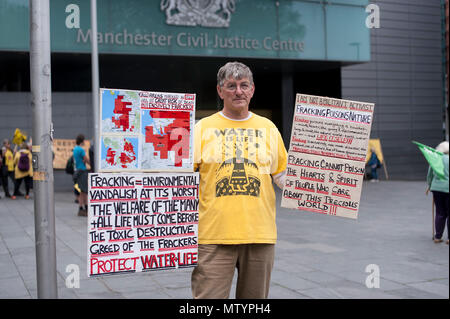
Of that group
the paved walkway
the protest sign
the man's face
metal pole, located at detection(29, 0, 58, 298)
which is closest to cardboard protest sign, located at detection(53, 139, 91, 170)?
the protest sign

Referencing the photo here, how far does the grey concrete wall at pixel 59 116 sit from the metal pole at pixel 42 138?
1496 cm

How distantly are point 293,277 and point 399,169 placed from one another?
66.8ft

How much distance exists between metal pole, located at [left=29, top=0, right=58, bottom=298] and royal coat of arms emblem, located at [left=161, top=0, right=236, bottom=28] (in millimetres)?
8437

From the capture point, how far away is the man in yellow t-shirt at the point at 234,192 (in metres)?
2.98

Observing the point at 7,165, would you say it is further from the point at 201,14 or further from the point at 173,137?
the point at 173,137

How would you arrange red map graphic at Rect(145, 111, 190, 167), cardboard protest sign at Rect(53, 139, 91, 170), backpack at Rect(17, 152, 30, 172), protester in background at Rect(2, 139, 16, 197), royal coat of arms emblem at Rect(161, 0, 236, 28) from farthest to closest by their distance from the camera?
cardboard protest sign at Rect(53, 139, 91, 170) → protester in background at Rect(2, 139, 16, 197) → backpack at Rect(17, 152, 30, 172) → royal coat of arms emblem at Rect(161, 0, 236, 28) → red map graphic at Rect(145, 111, 190, 167)

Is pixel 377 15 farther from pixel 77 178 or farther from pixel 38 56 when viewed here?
pixel 77 178

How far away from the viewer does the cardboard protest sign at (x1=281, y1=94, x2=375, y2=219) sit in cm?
311

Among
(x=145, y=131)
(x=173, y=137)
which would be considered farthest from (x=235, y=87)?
(x=145, y=131)

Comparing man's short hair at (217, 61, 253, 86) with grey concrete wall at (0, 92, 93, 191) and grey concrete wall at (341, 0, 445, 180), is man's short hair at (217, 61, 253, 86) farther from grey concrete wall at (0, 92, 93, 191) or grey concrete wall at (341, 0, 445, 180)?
grey concrete wall at (341, 0, 445, 180)

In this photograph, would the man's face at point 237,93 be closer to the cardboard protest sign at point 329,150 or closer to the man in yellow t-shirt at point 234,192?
the man in yellow t-shirt at point 234,192

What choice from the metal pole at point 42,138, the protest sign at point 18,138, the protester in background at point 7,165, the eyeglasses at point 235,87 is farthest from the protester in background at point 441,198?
the protest sign at point 18,138

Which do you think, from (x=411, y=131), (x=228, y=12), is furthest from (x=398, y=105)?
(x=228, y=12)

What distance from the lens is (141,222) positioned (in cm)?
305
